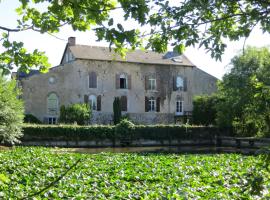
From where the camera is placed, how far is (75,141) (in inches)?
1328

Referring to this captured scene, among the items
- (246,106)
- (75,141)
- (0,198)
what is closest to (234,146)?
(246,106)

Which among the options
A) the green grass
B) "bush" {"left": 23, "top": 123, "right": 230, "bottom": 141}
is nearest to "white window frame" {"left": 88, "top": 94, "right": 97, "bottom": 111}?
"bush" {"left": 23, "top": 123, "right": 230, "bottom": 141}

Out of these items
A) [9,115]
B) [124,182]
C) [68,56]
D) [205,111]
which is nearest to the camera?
[124,182]

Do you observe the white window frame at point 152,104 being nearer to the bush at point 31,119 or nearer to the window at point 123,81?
the window at point 123,81

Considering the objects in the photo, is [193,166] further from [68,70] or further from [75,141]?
[68,70]

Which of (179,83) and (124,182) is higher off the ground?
(179,83)

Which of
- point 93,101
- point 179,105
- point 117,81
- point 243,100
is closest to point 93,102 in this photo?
point 93,101

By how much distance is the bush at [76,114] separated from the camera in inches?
1545

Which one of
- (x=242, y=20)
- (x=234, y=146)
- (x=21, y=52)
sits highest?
(x=242, y=20)

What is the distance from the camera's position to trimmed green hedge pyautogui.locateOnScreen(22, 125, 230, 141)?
32.7 meters

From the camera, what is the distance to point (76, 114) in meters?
39.2

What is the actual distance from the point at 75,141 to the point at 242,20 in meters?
30.7

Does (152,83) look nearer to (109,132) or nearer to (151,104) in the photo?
(151,104)

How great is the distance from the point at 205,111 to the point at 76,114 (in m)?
13.4
